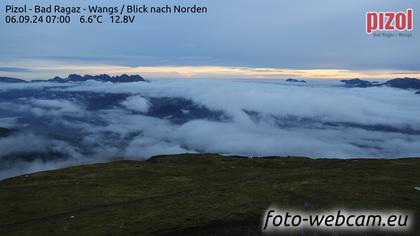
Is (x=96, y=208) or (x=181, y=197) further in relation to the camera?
(x=181, y=197)

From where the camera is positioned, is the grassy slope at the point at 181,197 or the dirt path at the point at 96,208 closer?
the grassy slope at the point at 181,197

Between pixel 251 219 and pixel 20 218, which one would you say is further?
pixel 20 218

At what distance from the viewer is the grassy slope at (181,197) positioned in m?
52.2

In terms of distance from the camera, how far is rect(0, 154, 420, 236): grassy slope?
52.2m

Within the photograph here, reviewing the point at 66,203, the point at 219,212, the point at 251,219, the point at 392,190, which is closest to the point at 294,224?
the point at 251,219

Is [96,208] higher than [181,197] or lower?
higher

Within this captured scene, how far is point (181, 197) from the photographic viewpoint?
224 ft

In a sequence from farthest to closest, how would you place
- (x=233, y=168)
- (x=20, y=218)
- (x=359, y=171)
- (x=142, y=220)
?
(x=233, y=168)
(x=359, y=171)
(x=20, y=218)
(x=142, y=220)

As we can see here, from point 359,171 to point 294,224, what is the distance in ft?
160

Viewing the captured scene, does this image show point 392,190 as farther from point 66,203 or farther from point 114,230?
point 66,203

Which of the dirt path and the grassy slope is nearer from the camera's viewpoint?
the grassy slope

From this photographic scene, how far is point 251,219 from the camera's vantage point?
52.0 m

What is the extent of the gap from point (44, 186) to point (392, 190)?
65634 millimetres

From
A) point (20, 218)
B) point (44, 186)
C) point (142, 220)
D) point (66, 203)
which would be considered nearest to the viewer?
point (142, 220)
